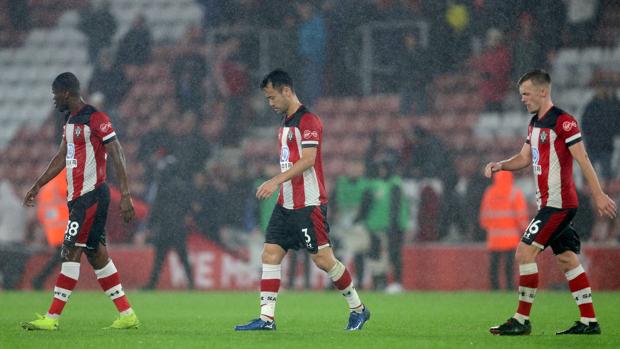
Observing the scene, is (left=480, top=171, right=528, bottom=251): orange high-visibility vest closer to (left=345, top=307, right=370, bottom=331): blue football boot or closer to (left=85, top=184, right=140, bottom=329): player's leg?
(left=345, top=307, right=370, bottom=331): blue football boot

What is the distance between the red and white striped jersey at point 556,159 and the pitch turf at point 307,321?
1.05 metres

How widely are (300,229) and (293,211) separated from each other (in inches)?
6.2

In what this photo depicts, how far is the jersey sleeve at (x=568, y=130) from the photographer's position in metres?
9.18

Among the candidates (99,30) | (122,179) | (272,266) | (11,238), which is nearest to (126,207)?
(122,179)

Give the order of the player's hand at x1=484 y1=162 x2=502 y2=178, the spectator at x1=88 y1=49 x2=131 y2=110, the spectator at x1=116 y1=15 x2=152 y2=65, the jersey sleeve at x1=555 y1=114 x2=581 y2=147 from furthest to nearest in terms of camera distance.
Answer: the spectator at x1=116 y1=15 x2=152 y2=65 → the spectator at x1=88 y1=49 x2=131 y2=110 → the player's hand at x1=484 y1=162 x2=502 y2=178 → the jersey sleeve at x1=555 y1=114 x2=581 y2=147

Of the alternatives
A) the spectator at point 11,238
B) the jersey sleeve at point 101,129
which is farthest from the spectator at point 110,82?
the jersey sleeve at point 101,129

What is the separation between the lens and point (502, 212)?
57.2 feet

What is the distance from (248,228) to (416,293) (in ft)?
11.2

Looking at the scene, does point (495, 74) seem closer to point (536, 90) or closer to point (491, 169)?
point (491, 169)

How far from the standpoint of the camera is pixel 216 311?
13242 millimetres

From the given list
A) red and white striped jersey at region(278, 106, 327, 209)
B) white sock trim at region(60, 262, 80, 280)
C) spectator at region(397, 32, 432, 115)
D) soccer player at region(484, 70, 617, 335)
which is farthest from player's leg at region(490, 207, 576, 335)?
spectator at region(397, 32, 432, 115)

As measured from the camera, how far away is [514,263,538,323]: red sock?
9.30m

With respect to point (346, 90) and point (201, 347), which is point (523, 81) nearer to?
point (201, 347)

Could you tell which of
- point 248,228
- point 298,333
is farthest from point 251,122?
point 298,333
